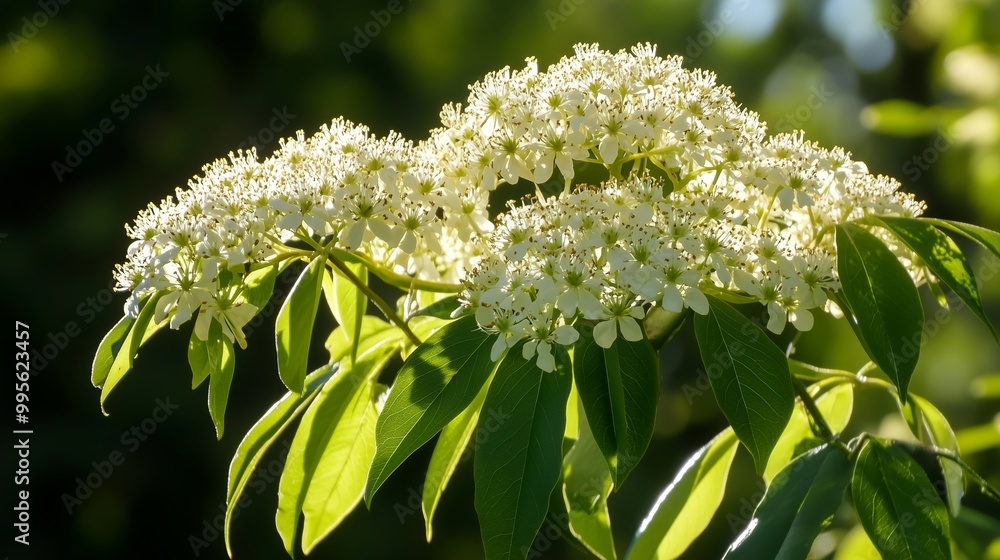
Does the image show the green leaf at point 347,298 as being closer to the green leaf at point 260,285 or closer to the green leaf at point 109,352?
the green leaf at point 260,285

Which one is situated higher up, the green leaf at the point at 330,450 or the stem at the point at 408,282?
the stem at the point at 408,282

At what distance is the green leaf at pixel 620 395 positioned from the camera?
3.23ft

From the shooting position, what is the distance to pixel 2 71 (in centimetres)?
546

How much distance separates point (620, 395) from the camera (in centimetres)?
99
